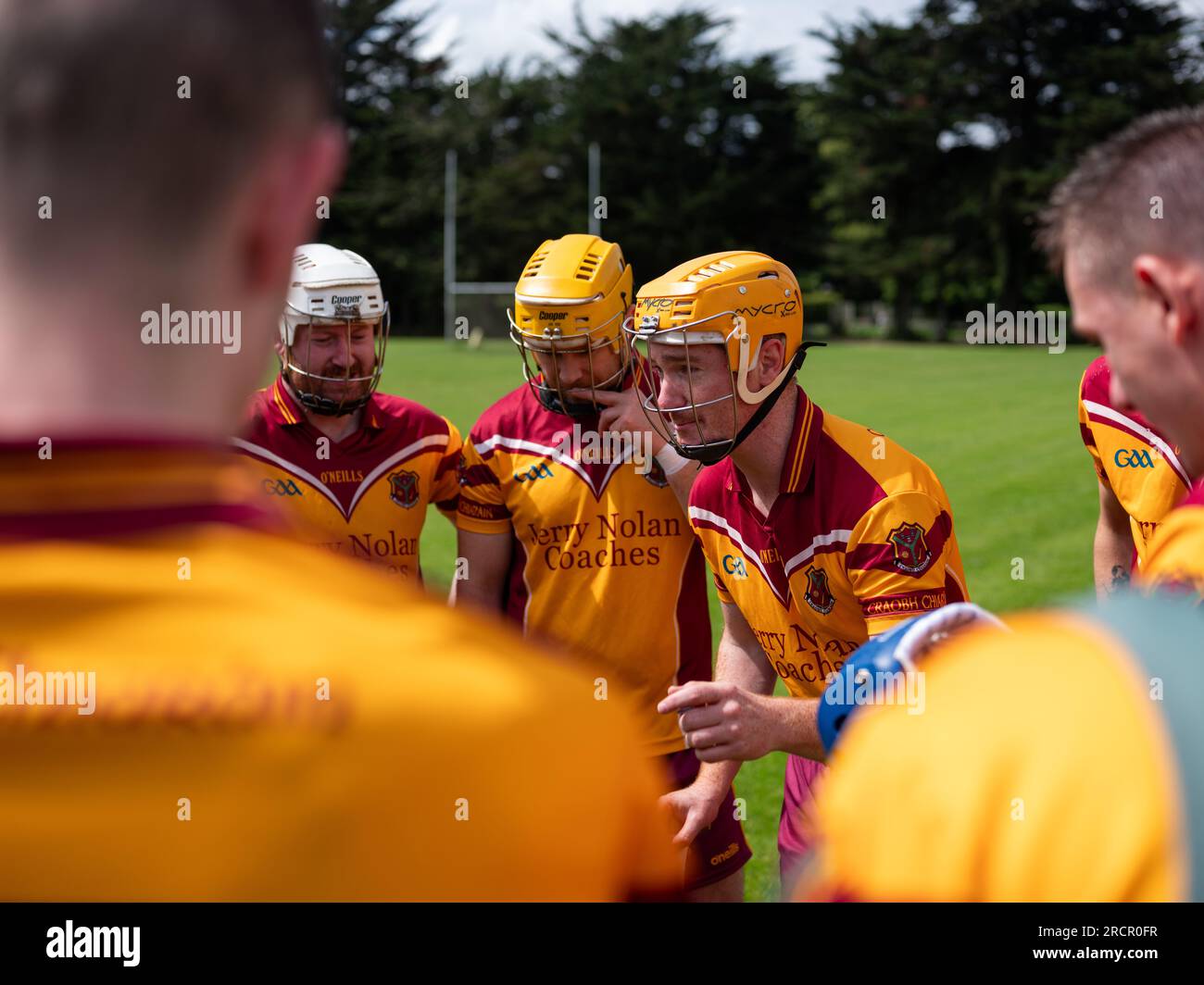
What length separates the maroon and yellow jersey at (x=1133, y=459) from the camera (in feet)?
14.5

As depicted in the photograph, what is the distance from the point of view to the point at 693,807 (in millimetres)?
3926

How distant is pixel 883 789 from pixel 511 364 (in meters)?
32.8

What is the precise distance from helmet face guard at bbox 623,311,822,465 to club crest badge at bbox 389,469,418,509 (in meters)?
1.34

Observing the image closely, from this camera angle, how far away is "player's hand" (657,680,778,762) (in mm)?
2969

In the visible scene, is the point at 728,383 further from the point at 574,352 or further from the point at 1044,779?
the point at 1044,779

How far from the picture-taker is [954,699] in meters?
1.06

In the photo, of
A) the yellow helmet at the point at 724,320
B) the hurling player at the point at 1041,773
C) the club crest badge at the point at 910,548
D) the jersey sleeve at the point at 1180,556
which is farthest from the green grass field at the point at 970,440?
the club crest badge at the point at 910,548

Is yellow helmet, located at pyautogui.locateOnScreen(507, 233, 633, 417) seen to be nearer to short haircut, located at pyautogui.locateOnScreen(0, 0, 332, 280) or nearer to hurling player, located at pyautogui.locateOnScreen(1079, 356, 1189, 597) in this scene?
hurling player, located at pyautogui.locateOnScreen(1079, 356, 1189, 597)

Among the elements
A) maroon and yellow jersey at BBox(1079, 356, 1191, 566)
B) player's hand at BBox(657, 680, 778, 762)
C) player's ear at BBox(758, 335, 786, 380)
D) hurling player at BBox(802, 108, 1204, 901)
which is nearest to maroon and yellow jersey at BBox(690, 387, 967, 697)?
player's ear at BBox(758, 335, 786, 380)

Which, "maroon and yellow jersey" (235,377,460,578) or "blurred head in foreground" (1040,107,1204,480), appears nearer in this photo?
"blurred head in foreground" (1040,107,1204,480)

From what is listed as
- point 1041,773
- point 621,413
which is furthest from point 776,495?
point 1041,773

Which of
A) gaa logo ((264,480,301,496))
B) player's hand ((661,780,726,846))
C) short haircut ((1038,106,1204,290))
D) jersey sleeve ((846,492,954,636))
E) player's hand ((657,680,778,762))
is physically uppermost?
short haircut ((1038,106,1204,290))

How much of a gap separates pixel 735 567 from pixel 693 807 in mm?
802
